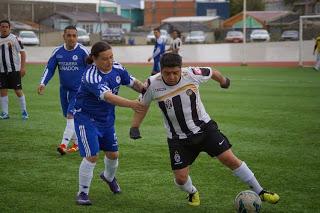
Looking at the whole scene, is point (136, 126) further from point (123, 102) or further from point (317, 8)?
point (317, 8)

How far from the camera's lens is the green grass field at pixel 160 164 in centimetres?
663

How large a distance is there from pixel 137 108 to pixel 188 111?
1.78 ft

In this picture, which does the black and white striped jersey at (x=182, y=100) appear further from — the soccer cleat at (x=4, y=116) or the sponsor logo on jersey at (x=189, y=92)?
the soccer cleat at (x=4, y=116)

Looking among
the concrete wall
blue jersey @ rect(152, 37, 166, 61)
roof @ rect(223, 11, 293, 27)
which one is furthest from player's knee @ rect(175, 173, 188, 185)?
roof @ rect(223, 11, 293, 27)

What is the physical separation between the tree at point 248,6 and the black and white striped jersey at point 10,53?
255 feet

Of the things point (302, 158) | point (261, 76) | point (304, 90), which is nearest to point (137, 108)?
point (302, 158)

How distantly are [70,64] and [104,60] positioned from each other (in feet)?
10.7

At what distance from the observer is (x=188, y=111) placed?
616 cm

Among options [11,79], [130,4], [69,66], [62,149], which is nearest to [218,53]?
[11,79]

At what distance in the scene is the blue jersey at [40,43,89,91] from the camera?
31.1ft

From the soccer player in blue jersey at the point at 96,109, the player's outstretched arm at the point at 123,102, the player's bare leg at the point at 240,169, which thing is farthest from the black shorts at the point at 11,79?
the player's bare leg at the point at 240,169

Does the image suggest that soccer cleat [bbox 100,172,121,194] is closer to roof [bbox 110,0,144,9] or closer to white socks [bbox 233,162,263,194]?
white socks [bbox 233,162,263,194]

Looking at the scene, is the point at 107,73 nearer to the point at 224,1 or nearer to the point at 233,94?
the point at 233,94

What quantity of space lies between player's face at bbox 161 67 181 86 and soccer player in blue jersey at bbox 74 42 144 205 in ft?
1.63
